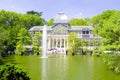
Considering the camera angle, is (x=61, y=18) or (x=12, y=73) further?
(x=61, y=18)

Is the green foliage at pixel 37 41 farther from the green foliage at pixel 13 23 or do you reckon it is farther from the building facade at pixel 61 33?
the building facade at pixel 61 33

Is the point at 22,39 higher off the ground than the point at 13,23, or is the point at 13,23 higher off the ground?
the point at 13,23

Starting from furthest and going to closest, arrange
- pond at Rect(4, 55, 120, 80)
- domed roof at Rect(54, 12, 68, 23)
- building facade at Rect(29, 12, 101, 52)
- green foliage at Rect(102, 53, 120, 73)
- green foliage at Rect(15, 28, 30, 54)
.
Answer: domed roof at Rect(54, 12, 68, 23) < building facade at Rect(29, 12, 101, 52) < green foliage at Rect(15, 28, 30, 54) < green foliage at Rect(102, 53, 120, 73) < pond at Rect(4, 55, 120, 80)

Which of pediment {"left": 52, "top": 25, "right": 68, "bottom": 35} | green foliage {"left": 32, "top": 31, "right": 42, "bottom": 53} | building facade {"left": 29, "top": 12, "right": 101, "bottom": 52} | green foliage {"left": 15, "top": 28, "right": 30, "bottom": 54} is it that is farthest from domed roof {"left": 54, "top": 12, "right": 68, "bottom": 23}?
green foliage {"left": 15, "top": 28, "right": 30, "bottom": 54}

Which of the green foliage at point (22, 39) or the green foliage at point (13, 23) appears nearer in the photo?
the green foliage at point (22, 39)

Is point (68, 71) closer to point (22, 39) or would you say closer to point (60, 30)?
point (22, 39)

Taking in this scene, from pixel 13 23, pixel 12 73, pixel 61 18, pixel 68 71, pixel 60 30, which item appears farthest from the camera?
pixel 61 18

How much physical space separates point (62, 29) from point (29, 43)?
505 inches

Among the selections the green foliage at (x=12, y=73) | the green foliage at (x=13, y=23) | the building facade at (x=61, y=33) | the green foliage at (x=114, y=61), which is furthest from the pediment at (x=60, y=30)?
the green foliage at (x=12, y=73)

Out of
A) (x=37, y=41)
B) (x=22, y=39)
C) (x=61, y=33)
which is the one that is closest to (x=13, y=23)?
(x=37, y=41)

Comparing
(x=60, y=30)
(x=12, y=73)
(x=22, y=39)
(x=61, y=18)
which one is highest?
(x=61, y=18)

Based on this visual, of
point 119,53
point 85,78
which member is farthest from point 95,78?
point 119,53

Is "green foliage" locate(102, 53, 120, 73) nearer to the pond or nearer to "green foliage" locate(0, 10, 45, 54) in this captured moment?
the pond

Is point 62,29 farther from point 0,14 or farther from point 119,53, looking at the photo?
point 119,53
